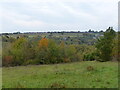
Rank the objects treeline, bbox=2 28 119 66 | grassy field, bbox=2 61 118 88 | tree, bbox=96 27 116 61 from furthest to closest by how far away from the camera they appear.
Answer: treeline, bbox=2 28 119 66, tree, bbox=96 27 116 61, grassy field, bbox=2 61 118 88

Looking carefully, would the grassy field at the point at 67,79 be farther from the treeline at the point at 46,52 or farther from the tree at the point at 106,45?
the treeline at the point at 46,52

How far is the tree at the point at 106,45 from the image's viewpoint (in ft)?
128

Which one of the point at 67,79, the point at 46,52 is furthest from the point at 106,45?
the point at 67,79

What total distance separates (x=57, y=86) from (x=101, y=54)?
95.8 ft

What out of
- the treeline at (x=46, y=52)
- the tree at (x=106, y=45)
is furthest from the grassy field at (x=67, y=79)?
the treeline at (x=46, y=52)

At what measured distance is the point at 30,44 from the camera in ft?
170

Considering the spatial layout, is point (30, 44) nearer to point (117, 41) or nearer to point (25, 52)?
point (25, 52)

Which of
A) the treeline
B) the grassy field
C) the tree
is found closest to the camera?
the grassy field

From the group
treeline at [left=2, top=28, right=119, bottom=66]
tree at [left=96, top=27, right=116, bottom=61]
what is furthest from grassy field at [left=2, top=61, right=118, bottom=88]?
Answer: treeline at [left=2, top=28, right=119, bottom=66]

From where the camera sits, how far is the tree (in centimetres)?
3908

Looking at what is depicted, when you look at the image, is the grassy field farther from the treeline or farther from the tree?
the treeline

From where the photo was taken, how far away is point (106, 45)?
3956 cm

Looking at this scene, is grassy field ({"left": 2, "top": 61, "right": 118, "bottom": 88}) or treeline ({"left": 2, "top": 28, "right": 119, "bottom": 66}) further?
treeline ({"left": 2, "top": 28, "right": 119, "bottom": 66})

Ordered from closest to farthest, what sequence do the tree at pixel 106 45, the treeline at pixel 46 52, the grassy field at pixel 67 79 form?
1. the grassy field at pixel 67 79
2. the tree at pixel 106 45
3. the treeline at pixel 46 52
